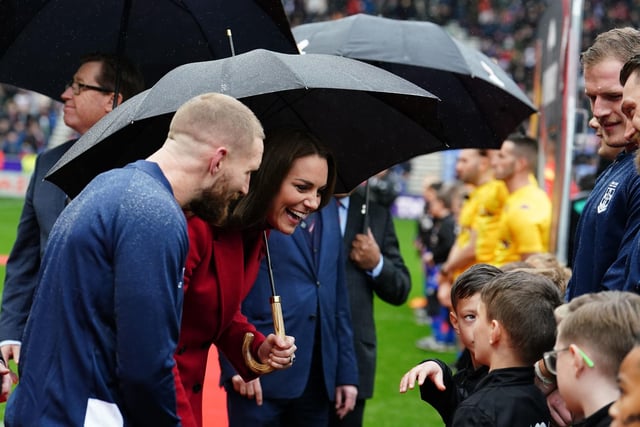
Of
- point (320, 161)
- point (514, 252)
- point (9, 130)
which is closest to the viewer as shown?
point (320, 161)

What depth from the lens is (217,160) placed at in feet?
10.0

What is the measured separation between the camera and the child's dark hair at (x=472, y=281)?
382cm

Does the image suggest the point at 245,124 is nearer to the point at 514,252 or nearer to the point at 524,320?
the point at 524,320

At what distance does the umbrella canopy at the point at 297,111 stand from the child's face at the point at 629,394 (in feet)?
5.27

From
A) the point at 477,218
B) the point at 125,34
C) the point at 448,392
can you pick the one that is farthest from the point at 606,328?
the point at 477,218

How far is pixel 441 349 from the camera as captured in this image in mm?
11297

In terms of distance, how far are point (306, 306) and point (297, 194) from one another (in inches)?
49.7

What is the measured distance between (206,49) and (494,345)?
2.34 metres

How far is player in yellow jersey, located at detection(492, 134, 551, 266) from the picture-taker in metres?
7.29

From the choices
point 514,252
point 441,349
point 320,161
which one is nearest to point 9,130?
point 441,349

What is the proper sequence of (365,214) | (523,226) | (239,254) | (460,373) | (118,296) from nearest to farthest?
(118,296), (239,254), (460,373), (365,214), (523,226)

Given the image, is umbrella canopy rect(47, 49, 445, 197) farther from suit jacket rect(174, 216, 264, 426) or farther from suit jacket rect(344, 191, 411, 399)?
suit jacket rect(344, 191, 411, 399)

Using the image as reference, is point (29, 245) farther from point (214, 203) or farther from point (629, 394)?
point (629, 394)

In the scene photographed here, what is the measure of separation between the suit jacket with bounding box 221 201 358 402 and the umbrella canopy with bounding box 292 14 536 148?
0.88 meters
